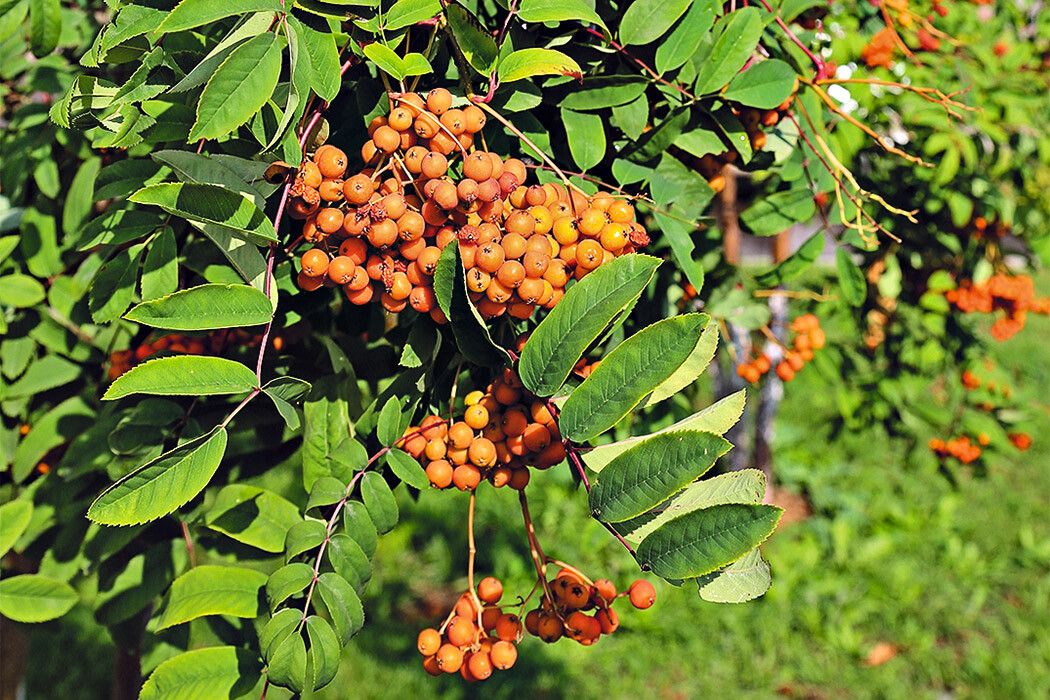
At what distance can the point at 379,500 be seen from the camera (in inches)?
37.2

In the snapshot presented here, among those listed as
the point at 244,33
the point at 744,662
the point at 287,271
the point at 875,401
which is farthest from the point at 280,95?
the point at 744,662

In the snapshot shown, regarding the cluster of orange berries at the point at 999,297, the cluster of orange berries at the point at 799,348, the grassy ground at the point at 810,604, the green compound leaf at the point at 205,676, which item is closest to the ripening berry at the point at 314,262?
the green compound leaf at the point at 205,676

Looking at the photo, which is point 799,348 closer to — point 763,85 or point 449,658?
point 763,85

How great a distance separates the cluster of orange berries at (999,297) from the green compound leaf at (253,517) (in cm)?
170

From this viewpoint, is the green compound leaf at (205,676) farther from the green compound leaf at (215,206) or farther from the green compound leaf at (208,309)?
the green compound leaf at (215,206)

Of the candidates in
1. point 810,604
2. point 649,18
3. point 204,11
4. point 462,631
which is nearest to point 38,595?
point 462,631

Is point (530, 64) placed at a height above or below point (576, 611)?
above

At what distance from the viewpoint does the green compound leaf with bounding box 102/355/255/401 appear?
2.58 feet

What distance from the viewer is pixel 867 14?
5.86ft

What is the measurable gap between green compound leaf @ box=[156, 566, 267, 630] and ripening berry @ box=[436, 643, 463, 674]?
0.75 feet

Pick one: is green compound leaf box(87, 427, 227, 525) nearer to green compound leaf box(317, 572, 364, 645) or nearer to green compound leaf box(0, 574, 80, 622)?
green compound leaf box(317, 572, 364, 645)

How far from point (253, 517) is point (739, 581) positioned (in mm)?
612

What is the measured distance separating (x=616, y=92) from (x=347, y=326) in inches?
18.1

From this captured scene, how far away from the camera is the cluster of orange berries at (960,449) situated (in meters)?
2.21
